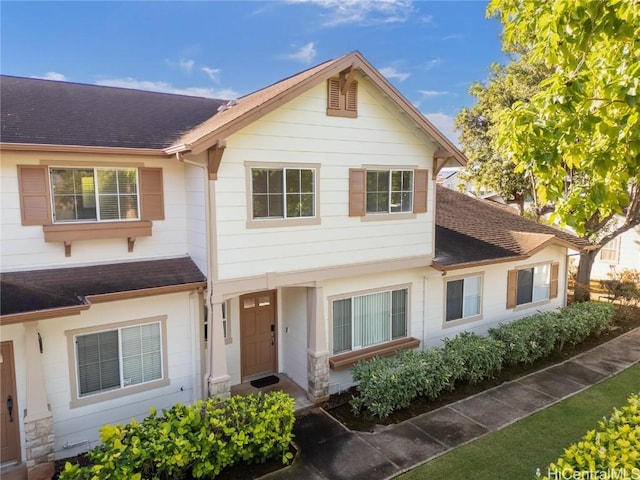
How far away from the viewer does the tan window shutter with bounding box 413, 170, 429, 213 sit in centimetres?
1152

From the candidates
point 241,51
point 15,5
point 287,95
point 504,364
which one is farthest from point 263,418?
point 241,51

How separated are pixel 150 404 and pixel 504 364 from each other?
976 cm

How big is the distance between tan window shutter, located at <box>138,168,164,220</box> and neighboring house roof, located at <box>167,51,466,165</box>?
0.94m

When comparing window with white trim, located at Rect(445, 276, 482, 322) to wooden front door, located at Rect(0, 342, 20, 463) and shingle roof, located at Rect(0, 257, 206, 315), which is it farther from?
wooden front door, located at Rect(0, 342, 20, 463)

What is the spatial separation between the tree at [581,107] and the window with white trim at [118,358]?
25.6 feet

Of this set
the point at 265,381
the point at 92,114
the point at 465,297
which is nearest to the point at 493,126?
the point at 465,297

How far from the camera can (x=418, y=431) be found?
9172mm

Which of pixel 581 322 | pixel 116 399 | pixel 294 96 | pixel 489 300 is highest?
pixel 294 96

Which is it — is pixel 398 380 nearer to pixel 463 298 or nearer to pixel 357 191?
pixel 357 191

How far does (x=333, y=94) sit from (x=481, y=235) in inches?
318

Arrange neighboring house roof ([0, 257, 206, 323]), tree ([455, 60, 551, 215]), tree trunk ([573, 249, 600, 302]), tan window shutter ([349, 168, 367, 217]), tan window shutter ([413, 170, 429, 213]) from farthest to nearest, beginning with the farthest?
tree trunk ([573, 249, 600, 302]) < tree ([455, 60, 551, 215]) < tan window shutter ([413, 170, 429, 213]) < tan window shutter ([349, 168, 367, 217]) < neighboring house roof ([0, 257, 206, 323])

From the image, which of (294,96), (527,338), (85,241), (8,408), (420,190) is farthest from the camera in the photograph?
(527,338)

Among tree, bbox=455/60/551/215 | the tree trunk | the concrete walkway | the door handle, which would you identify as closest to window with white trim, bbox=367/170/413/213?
the concrete walkway

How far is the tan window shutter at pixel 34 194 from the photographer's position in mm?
8008
